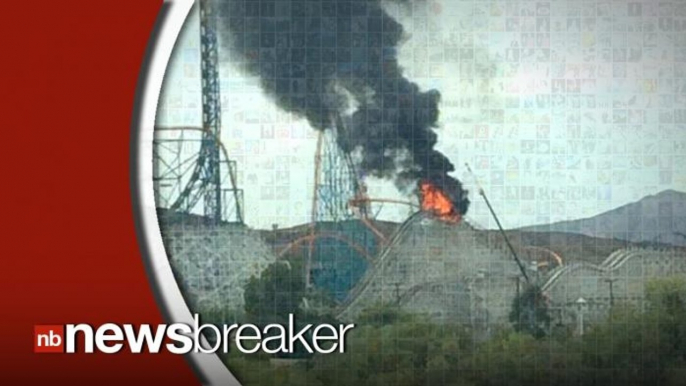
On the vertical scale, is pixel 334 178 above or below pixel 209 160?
below

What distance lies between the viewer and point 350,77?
1002cm

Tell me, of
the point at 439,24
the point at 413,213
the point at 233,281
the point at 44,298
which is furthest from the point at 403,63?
the point at 44,298

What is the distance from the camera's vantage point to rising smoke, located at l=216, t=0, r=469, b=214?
1000 cm

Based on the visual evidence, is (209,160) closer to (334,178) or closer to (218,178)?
(218,178)

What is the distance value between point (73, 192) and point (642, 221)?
3.54m

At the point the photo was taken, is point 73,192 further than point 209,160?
No

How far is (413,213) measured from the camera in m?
10.0

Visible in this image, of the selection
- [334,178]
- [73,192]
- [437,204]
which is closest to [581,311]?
[437,204]

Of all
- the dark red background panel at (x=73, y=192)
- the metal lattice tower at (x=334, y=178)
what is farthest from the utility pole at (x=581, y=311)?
the dark red background panel at (x=73, y=192)

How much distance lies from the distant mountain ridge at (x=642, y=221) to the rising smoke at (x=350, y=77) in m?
0.81

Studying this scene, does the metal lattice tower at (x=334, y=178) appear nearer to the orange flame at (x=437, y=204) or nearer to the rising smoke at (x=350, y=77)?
the rising smoke at (x=350, y=77)

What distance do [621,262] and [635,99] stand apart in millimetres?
1024

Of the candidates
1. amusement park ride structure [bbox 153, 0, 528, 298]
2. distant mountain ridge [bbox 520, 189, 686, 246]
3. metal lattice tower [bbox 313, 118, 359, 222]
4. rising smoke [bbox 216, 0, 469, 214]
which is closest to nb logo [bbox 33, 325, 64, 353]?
amusement park ride structure [bbox 153, 0, 528, 298]

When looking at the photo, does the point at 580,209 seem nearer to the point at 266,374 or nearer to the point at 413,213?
the point at 413,213
